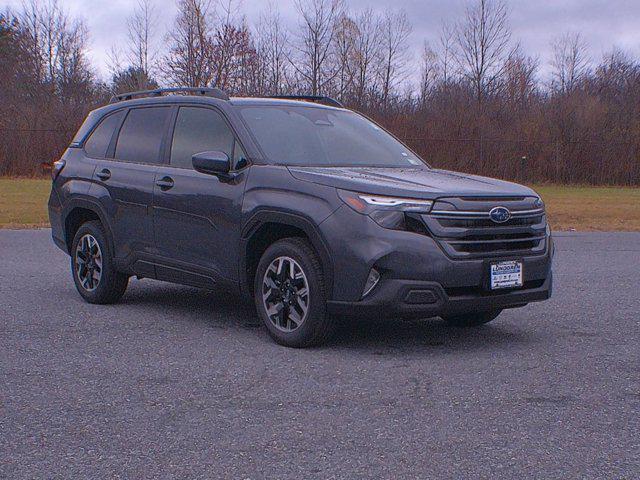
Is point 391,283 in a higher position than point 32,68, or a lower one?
lower

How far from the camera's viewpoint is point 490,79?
48.4m

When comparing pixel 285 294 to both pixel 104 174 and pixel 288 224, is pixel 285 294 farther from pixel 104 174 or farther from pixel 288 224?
pixel 104 174

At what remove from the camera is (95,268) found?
801 cm

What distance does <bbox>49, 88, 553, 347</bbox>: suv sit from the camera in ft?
18.7

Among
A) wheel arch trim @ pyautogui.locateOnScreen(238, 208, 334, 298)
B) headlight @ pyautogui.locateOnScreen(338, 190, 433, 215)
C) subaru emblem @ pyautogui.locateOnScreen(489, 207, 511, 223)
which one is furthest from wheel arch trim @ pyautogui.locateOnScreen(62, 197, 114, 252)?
subaru emblem @ pyautogui.locateOnScreen(489, 207, 511, 223)

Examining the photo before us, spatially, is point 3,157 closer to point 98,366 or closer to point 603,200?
point 603,200

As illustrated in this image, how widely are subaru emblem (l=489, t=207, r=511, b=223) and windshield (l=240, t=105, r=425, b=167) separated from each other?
1244mm

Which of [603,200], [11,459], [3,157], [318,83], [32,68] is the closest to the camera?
[11,459]

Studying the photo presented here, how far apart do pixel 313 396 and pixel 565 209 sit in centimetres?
1936

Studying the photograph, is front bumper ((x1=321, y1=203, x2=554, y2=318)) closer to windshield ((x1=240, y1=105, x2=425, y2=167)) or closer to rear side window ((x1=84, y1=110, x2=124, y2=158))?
windshield ((x1=240, y1=105, x2=425, y2=167))

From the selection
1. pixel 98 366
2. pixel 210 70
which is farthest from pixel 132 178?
pixel 210 70

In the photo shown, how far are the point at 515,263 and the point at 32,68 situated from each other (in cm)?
5350

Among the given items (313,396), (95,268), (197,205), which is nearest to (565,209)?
(95,268)

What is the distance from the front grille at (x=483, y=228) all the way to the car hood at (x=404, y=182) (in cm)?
7
